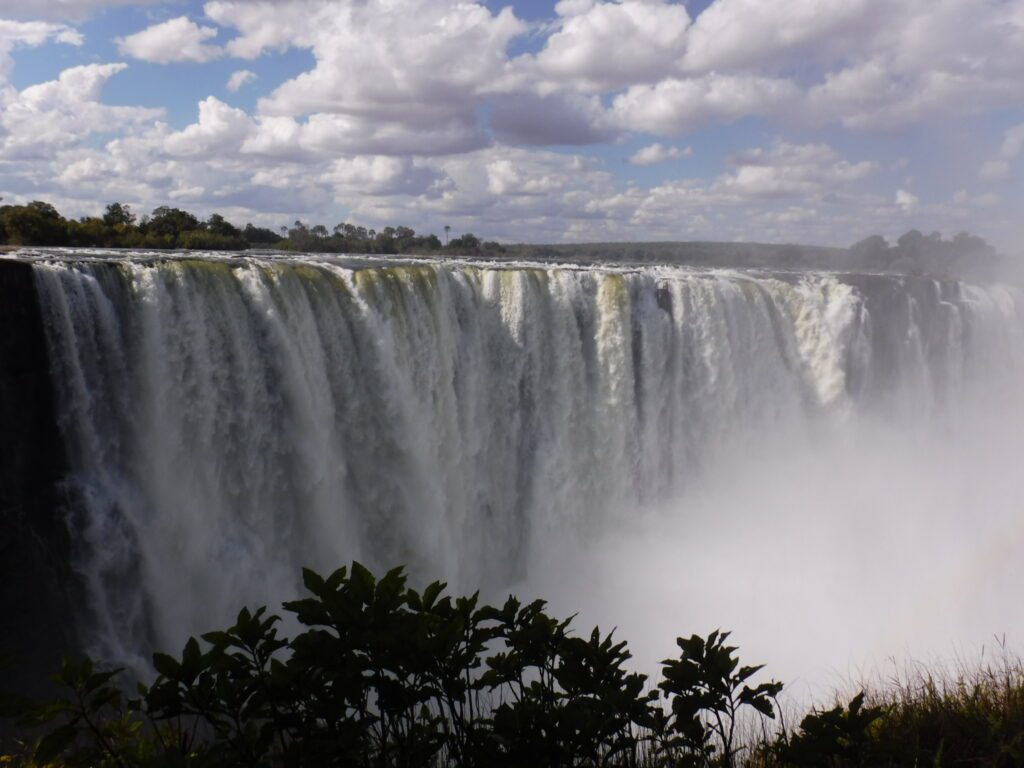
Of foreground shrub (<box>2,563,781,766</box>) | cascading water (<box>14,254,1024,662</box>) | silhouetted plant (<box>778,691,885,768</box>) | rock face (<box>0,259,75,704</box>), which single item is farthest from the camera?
cascading water (<box>14,254,1024,662</box>)

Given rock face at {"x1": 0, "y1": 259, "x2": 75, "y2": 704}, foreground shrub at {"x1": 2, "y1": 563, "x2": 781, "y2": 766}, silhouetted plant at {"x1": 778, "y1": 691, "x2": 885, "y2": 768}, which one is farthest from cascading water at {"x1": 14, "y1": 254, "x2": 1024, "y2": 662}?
silhouetted plant at {"x1": 778, "y1": 691, "x2": 885, "y2": 768}

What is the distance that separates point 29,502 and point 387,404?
4.47m

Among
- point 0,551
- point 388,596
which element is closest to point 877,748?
point 388,596

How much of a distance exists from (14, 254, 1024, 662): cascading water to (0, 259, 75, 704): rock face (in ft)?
0.52

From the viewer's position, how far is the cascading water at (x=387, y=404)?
889 cm

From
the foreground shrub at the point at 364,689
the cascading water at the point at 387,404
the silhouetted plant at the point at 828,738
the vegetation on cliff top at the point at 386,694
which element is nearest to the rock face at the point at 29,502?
the cascading water at the point at 387,404

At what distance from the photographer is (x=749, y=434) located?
16.4 metres

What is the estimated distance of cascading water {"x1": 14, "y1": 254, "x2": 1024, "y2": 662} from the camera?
889 cm

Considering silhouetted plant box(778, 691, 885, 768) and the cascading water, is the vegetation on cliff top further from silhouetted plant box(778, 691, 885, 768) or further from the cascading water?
the cascading water

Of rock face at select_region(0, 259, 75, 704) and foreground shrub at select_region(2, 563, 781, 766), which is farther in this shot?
rock face at select_region(0, 259, 75, 704)

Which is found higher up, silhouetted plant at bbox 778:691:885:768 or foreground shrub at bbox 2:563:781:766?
foreground shrub at bbox 2:563:781:766

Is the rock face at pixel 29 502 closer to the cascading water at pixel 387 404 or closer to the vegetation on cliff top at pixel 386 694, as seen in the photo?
the cascading water at pixel 387 404

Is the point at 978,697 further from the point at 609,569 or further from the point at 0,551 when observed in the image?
the point at 609,569

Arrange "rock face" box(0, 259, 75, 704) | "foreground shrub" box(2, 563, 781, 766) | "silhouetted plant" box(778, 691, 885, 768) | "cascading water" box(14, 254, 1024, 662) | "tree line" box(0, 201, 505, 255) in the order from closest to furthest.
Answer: "foreground shrub" box(2, 563, 781, 766) < "silhouetted plant" box(778, 691, 885, 768) < "rock face" box(0, 259, 75, 704) < "cascading water" box(14, 254, 1024, 662) < "tree line" box(0, 201, 505, 255)
